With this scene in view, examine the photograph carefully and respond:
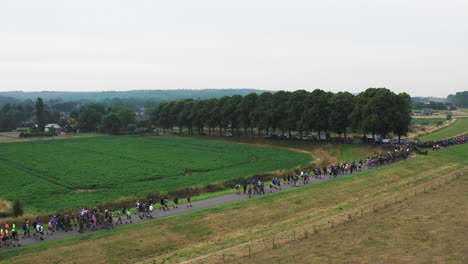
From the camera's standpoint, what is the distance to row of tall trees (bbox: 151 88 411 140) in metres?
76.9

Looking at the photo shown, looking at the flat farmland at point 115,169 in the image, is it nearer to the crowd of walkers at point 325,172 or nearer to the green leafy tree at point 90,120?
the crowd of walkers at point 325,172

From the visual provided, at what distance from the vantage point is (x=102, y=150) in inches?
3821

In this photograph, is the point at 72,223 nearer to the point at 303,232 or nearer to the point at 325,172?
the point at 303,232

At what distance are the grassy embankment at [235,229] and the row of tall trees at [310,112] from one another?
26605 millimetres

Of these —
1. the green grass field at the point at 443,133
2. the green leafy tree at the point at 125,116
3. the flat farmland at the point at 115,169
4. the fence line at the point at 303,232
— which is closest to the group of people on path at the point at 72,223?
the flat farmland at the point at 115,169

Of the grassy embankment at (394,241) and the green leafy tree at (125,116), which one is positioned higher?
the green leafy tree at (125,116)

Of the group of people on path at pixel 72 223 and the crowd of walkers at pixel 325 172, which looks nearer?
the group of people on path at pixel 72 223

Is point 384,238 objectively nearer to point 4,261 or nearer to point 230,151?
point 4,261

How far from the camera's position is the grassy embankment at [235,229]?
2855cm

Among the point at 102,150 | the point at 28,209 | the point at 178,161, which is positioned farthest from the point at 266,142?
the point at 28,209

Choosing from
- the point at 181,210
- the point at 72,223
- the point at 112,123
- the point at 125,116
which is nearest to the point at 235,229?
the point at 181,210

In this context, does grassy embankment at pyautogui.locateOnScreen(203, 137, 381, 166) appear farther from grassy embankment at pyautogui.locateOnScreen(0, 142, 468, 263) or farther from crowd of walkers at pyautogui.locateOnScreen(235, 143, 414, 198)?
grassy embankment at pyautogui.locateOnScreen(0, 142, 468, 263)

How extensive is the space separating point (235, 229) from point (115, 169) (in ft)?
126

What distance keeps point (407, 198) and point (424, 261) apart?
65.1ft
